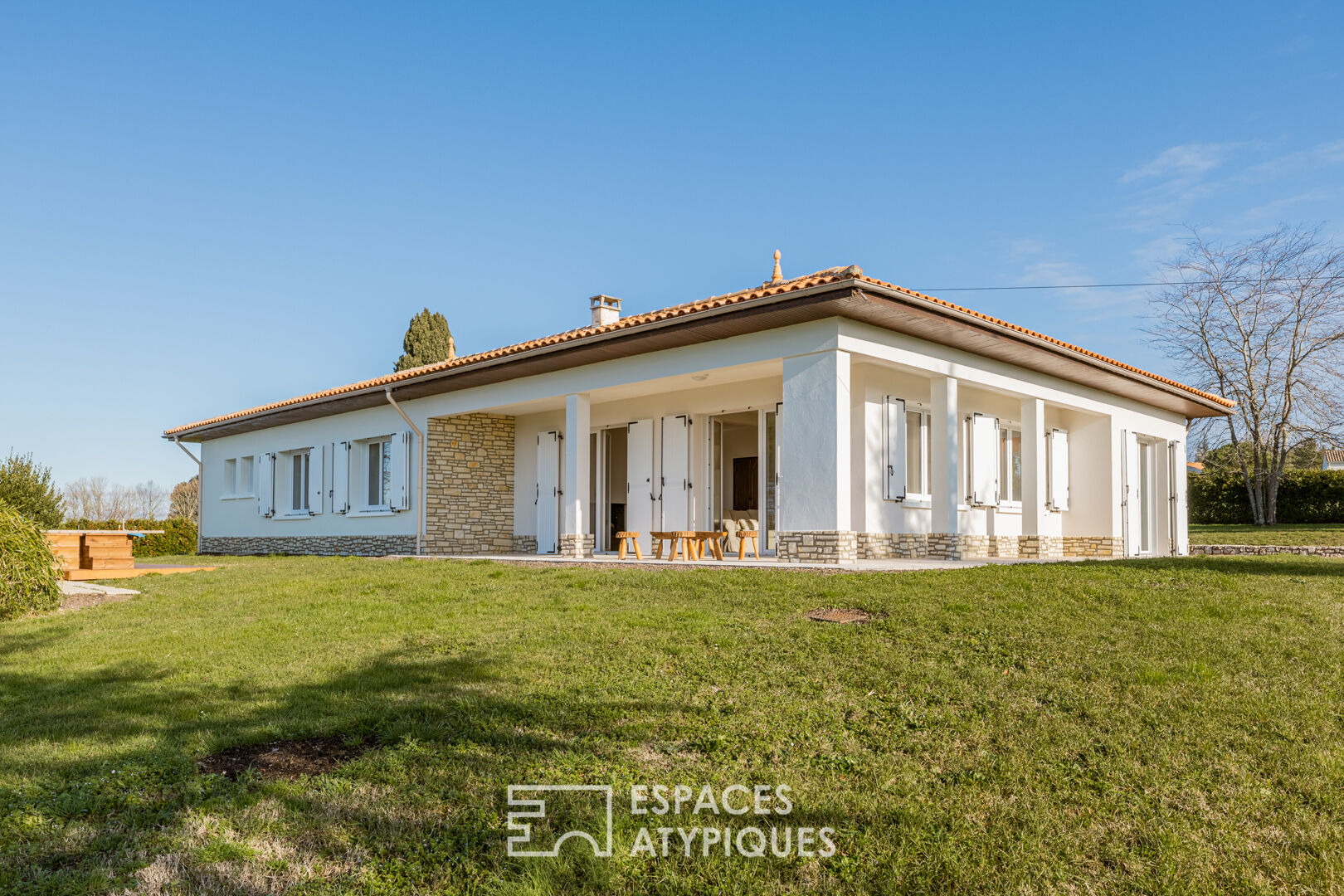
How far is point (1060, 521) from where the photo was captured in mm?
15992

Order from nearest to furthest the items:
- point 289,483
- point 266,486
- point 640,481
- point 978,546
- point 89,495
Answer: point 978,546 → point 640,481 → point 289,483 → point 266,486 → point 89,495

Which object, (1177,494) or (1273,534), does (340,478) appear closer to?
(1177,494)

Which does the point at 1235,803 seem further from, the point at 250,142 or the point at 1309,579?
the point at 250,142

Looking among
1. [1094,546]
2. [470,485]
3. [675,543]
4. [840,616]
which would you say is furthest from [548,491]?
[840,616]

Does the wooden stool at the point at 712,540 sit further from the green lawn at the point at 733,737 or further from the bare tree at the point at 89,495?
the bare tree at the point at 89,495

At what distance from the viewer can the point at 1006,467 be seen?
15070 millimetres

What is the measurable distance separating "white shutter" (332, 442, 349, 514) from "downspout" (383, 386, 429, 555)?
247 centimetres

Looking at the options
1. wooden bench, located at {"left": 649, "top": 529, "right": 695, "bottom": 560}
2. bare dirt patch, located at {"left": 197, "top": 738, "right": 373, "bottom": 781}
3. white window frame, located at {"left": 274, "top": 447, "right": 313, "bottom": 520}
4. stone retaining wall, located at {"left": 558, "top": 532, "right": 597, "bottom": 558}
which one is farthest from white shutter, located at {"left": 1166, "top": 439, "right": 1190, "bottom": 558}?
white window frame, located at {"left": 274, "top": 447, "right": 313, "bottom": 520}

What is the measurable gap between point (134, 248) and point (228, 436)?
27.1ft

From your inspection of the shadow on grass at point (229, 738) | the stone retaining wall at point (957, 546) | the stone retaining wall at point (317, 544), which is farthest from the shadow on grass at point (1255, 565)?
the stone retaining wall at point (317, 544)

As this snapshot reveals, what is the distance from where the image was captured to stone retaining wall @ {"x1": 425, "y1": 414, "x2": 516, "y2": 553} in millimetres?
16156

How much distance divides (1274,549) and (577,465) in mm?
12561

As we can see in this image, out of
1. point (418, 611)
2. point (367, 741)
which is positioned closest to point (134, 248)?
point (418, 611)

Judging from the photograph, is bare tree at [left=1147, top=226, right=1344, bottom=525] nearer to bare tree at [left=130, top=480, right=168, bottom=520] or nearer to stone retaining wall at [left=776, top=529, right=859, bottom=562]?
stone retaining wall at [left=776, top=529, right=859, bottom=562]
